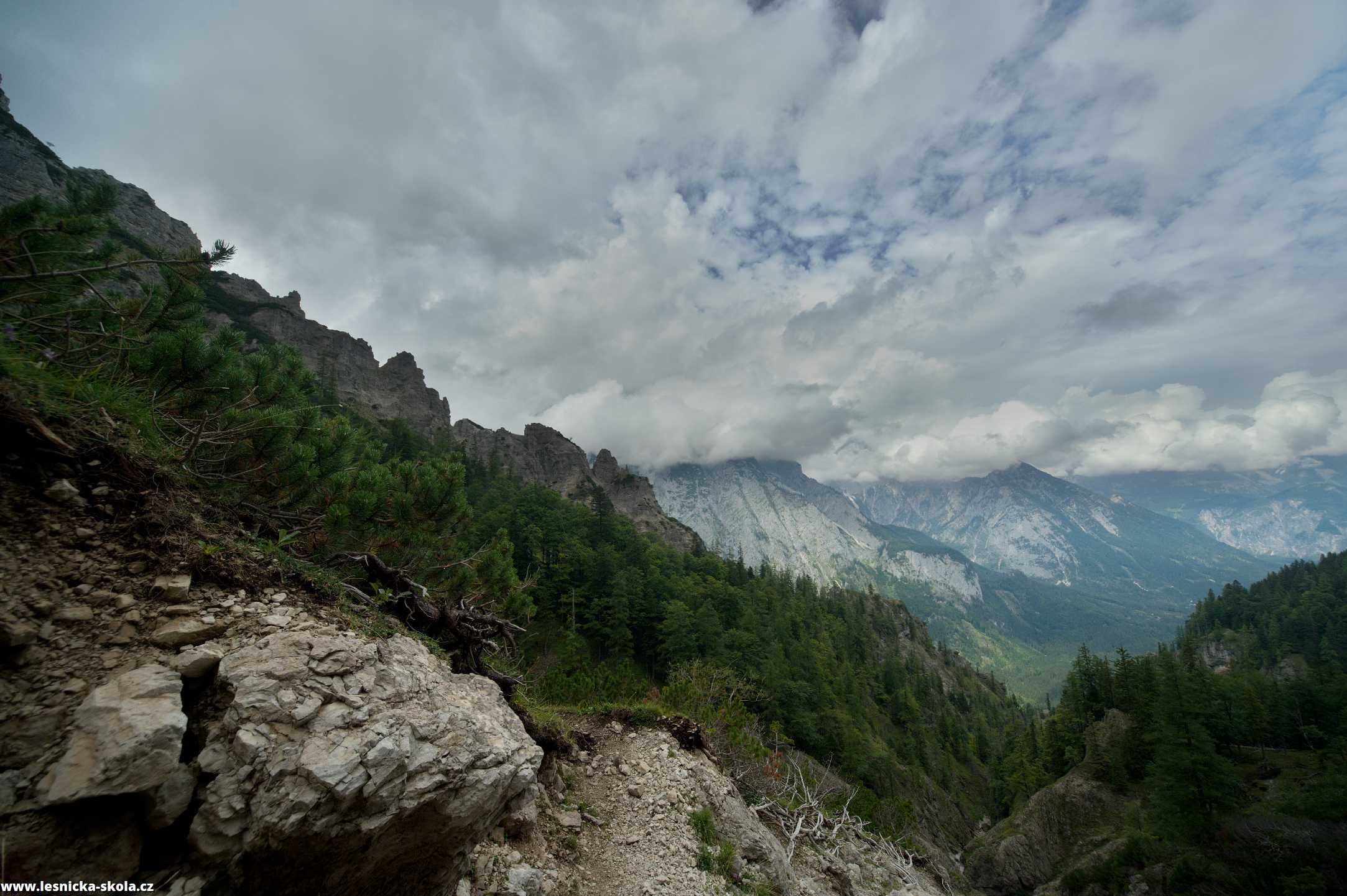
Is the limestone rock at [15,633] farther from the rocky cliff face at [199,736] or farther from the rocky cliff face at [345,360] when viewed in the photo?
the rocky cliff face at [345,360]

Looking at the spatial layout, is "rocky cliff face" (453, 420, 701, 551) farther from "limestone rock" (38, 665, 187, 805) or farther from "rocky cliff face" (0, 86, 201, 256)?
"limestone rock" (38, 665, 187, 805)

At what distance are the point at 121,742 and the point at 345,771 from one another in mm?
1392

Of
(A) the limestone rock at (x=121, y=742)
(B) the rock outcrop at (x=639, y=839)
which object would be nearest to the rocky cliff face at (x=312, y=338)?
(B) the rock outcrop at (x=639, y=839)

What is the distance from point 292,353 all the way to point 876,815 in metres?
38.6

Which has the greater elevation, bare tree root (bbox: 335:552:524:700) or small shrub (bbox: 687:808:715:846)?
bare tree root (bbox: 335:552:524:700)

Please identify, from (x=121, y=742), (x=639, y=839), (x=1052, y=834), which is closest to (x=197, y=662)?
(x=121, y=742)

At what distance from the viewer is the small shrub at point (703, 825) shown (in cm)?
915

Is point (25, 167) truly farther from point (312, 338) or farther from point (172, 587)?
point (172, 587)

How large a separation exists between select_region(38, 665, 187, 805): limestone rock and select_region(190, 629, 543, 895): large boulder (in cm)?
35

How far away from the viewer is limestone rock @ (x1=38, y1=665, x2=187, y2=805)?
118 inches

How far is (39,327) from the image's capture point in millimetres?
4684

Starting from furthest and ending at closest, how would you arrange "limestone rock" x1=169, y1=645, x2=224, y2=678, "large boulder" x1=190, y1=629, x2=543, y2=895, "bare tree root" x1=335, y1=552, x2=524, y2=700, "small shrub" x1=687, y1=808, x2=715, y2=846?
"small shrub" x1=687, y1=808, x2=715, y2=846 < "bare tree root" x1=335, y1=552, x2=524, y2=700 < "limestone rock" x1=169, y1=645, x2=224, y2=678 < "large boulder" x1=190, y1=629, x2=543, y2=895

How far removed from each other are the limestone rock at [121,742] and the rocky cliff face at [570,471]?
319 ft

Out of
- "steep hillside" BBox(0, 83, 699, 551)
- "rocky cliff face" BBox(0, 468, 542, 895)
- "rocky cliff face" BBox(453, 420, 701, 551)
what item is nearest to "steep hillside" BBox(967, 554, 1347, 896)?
"rocky cliff face" BBox(0, 468, 542, 895)
